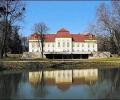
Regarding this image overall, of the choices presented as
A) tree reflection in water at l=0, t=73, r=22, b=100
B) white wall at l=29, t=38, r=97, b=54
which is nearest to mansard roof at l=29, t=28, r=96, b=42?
white wall at l=29, t=38, r=97, b=54

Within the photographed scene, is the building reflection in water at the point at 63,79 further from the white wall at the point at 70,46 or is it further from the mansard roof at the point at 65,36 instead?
the mansard roof at the point at 65,36

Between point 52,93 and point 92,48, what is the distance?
104 meters

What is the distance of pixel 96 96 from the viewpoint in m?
21.3

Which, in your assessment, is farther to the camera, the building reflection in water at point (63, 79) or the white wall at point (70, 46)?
the white wall at point (70, 46)

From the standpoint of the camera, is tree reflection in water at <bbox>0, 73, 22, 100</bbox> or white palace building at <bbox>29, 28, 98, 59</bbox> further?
white palace building at <bbox>29, 28, 98, 59</bbox>

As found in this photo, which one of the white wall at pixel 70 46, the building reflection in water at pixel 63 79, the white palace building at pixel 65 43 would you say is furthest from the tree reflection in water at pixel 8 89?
the white wall at pixel 70 46

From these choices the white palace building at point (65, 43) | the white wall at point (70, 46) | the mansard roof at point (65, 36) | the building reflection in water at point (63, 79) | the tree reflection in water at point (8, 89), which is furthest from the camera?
the mansard roof at point (65, 36)

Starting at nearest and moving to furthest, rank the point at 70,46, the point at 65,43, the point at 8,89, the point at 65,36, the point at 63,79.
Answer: the point at 8,89
the point at 63,79
the point at 70,46
the point at 65,43
the point at 65,36

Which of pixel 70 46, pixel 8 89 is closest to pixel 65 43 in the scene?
pixel 70 46

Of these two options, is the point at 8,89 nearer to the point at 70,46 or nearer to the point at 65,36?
the point at 70,46

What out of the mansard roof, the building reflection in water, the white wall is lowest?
the building reflection in water

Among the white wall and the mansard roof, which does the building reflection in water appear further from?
the mansard roof

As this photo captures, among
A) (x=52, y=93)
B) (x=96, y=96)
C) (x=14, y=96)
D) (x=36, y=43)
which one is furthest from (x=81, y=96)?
(x=36, y=43)

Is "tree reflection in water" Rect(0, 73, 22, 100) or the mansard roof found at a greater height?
the mansard roof
